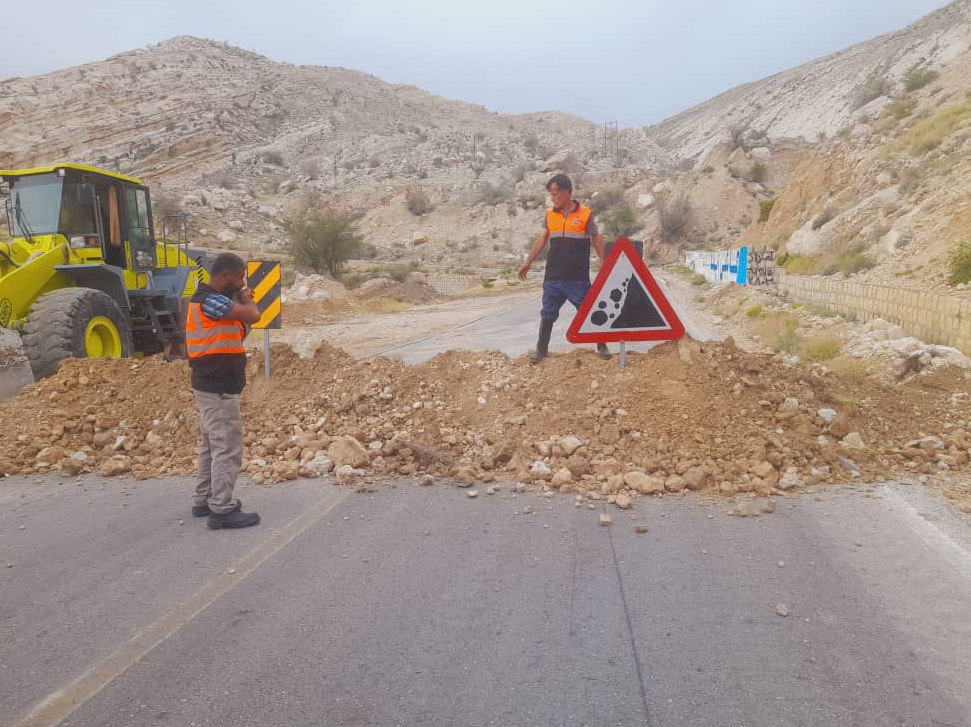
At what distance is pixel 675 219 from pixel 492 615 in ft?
191

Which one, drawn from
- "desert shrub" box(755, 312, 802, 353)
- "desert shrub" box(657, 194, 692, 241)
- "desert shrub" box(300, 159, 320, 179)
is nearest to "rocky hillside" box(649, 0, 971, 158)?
"desert shrub" box(657, 194, 692, 241)

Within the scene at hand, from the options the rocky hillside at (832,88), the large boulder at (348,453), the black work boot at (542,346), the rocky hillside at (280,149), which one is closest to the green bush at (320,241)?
the rocky hillside at (280,149)

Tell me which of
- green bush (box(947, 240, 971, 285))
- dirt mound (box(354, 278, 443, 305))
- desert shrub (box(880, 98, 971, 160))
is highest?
desert shrub (box(880, 98, 971, 160))

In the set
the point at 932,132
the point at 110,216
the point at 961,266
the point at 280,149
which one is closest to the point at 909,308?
the point at 961,266

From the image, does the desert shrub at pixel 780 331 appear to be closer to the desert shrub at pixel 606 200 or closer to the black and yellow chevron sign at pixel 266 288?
the black and yellow chevron sign at pixel 266 288

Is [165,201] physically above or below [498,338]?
above

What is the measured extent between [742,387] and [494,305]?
21353mm

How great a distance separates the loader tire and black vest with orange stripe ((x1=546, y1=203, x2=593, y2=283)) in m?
5.85

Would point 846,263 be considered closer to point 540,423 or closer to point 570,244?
point 570,244

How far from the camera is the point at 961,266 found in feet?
46.9

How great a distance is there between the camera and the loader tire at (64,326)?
9.35 m

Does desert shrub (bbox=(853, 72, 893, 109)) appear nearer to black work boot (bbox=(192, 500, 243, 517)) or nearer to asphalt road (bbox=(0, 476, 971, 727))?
asphalt road (bbox=(0, 476, 971, 727))

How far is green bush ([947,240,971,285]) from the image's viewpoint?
14203mm

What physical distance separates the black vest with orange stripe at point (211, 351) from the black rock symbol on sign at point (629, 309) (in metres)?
3.30
